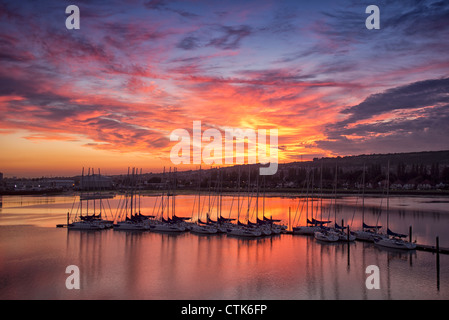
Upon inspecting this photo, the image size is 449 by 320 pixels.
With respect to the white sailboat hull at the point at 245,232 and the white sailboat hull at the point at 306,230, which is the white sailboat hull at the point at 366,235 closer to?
the white sailboat hull at the point at 306,230

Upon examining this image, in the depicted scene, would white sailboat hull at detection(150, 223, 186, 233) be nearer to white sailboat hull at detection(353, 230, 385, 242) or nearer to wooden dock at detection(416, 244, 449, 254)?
white sailboat hull at detection(353, 230, 385, 242)

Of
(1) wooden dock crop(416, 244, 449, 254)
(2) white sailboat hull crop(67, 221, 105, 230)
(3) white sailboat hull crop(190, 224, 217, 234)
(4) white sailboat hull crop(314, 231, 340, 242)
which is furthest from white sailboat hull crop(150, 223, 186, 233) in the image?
(1) wooden dock crop(416, 244, 449, 254)

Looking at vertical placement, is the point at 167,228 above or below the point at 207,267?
above

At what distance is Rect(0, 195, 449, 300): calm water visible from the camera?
2305 cm

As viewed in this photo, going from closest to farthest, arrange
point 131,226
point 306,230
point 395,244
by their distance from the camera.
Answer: point 395,244 → point 306,230 → point 131,226

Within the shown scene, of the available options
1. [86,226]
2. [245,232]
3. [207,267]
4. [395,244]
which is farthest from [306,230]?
[86,226]

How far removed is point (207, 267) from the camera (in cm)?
2955

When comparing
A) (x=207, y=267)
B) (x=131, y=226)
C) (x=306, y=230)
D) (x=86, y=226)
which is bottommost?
(x=207, y=267)

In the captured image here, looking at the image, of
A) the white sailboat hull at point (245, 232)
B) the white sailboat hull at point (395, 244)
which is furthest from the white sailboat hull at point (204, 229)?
the white sailboat hull at point (395, 244)

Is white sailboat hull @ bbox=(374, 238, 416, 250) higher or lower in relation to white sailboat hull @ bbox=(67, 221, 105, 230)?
higher

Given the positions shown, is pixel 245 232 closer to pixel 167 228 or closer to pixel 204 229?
pixel 204 229
